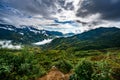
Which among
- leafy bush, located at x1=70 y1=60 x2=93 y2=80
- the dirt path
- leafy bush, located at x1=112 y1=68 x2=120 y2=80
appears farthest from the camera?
leafy bush, located at x1=112 y1=68 x2=120 y2=80

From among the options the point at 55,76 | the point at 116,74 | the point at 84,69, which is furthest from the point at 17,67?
the point at 116,74

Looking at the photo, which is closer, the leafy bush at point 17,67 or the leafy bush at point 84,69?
the leafy bush at point 84,69

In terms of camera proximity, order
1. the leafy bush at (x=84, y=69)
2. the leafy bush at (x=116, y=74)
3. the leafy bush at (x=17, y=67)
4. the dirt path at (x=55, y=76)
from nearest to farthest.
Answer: the leafy bush at (x=84, y=69) < the dirt path at (x=55, y=76) < the leafy bush at (x=17, y=67) < the leafy bush at (x=116, y=74)

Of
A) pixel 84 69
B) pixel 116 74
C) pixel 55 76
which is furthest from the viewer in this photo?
pixel 116 74

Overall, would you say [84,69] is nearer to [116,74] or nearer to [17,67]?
[116,74]

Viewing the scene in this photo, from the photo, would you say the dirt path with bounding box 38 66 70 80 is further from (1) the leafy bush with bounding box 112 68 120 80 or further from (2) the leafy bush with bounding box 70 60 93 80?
(1) the leafy bush with bounding box 112 68 120 80

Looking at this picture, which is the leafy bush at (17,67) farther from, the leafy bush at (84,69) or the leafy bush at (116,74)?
the leafy bush at (116,74)

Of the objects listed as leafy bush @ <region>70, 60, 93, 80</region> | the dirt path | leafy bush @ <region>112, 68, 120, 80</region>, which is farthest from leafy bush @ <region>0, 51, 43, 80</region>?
leafy bush @ <region>112, 68, 120, 80</region>

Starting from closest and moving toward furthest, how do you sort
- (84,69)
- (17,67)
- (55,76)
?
(84,69)
(55,76)
(17,67)

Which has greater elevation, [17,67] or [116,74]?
[17,67]

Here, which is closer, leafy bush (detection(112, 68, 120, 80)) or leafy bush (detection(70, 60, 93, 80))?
leafy bush (detection(70, 60, 93, 80))

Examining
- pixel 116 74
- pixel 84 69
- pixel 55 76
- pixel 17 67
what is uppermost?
pixel 84 69

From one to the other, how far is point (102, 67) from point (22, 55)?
45.6m

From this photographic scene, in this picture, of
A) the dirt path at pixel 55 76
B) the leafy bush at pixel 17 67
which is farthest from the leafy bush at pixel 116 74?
the leafy bush at pixel 17 67
